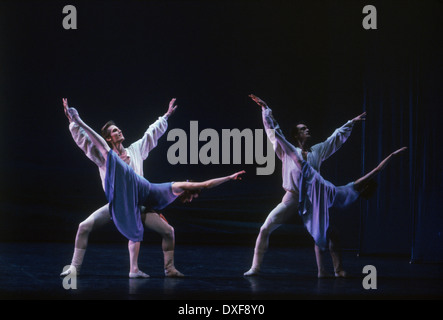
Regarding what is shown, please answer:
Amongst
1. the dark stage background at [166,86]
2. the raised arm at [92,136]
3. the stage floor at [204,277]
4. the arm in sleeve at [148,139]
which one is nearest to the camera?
the stage floor at [204,277]

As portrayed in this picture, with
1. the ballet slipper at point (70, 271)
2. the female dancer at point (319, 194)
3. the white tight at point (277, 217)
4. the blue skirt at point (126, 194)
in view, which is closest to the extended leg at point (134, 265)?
the blue skirt at point (126, 194)

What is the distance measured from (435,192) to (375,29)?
6.48ft

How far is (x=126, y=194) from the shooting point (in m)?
4.49

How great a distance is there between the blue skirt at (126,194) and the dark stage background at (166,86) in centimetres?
267

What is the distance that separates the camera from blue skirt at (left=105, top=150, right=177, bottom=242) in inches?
176

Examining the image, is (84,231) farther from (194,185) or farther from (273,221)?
(273,221)

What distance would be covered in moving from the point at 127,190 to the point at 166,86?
3027 mm

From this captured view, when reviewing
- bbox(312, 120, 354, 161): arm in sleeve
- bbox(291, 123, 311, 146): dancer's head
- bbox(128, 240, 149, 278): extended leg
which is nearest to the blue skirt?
bbox(128, 240, 149, 278): extended leg

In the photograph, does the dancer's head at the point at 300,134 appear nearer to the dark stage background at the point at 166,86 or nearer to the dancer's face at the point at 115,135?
the dancer's face at the point at 115,135

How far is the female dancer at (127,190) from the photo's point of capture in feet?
14.6

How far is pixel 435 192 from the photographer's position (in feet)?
21.0

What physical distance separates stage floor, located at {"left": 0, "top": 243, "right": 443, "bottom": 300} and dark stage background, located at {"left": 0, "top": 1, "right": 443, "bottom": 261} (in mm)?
764
